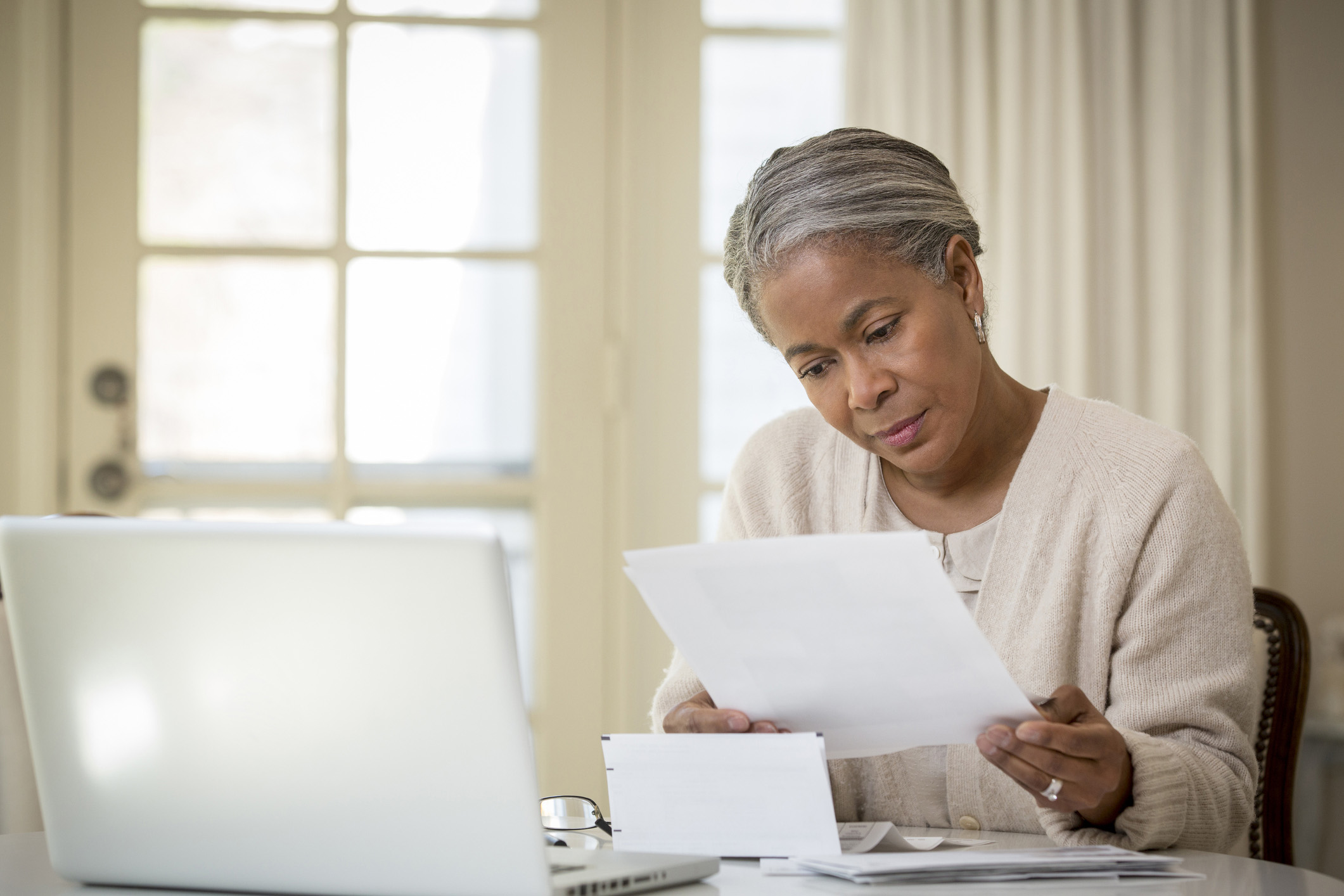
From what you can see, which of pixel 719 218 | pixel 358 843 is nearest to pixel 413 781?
pixel 358 843

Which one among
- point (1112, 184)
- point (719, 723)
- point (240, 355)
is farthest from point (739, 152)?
point (719, 723)

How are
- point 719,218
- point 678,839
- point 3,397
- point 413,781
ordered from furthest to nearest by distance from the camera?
point 719,218 < point 3,397 < point 678,839 < point 413,781

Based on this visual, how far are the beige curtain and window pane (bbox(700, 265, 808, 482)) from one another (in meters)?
0.46

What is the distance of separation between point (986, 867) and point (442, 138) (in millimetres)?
2107

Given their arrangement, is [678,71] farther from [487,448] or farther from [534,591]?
[534,591]

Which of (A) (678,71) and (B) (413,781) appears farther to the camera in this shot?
(A) (678,71)

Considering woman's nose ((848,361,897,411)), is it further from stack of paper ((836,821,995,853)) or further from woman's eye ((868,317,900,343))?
stack of paper ((836,821,995,853))

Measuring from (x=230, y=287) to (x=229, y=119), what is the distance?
36 cm

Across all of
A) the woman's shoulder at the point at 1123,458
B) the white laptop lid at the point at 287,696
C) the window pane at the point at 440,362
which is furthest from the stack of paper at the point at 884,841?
the window pane at the point at 440,362

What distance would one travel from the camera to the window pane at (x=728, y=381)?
8.44 feet

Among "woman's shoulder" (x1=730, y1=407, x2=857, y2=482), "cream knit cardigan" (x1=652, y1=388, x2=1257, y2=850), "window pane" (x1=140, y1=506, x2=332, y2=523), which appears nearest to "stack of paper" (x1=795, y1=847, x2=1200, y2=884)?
"cream knit cardigan" (x1=652, y1=388, x2=1257, y2=850)

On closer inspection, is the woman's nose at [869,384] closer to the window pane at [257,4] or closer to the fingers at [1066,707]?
the fingers at [1066,707]

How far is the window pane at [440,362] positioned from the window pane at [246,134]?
0.65ft

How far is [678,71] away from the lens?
8.47 feet
